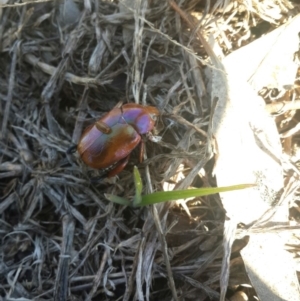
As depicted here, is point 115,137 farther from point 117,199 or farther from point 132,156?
point 117,199

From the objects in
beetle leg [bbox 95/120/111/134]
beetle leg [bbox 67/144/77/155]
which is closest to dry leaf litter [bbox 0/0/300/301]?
beetle leg [bbox 67/144/77/155]

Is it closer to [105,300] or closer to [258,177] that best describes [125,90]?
[258,177]

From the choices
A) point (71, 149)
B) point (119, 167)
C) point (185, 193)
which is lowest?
point (71, 149)

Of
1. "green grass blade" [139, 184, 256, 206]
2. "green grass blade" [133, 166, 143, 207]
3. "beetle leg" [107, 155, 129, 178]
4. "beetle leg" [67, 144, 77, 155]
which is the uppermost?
"green grass blade" [139, 184, 256, 206]

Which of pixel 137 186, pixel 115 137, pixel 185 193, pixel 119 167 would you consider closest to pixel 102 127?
pixel 115 137

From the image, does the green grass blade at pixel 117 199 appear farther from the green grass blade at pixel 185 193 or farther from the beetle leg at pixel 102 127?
the beetle leg at pixel 102 127

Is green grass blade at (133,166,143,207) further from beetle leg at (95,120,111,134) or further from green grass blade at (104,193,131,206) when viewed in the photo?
beetle leg at (95,120,111,134)

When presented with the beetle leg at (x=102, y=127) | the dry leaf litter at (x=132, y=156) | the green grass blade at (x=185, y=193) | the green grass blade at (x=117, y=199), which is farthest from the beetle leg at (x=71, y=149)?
the green grass blade at (x=185, y=193)

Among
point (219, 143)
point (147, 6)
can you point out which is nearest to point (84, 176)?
point (219, 143)
